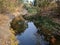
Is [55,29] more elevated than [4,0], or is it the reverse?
[4,0]

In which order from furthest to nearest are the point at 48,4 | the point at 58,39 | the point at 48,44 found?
the point at 48,4 < the point at 58,39 < the point at 48,44

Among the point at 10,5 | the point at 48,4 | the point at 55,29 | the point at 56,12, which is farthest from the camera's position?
the point at 48,4

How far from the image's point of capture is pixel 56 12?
28.4 metres

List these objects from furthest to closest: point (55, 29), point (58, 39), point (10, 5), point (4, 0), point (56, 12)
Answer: point (10, 5)
point (56, 12)
point (4, 0)
point (55, 29)
point (58, 39)

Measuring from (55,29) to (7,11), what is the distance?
14.4 m

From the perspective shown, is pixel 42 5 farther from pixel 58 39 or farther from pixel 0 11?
pixel 58 39

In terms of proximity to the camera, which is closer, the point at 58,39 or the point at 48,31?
the point at 58,39

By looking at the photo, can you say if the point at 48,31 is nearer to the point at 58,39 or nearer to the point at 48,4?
the point at 58,39

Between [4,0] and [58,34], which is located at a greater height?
[4,0]

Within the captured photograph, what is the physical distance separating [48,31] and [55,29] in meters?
0.82

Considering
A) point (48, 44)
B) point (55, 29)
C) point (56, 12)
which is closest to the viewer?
point (48, 44)

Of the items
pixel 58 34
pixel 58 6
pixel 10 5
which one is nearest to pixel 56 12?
pixel 58 6

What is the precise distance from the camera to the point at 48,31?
1894 centimetres

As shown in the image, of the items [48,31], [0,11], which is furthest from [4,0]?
[48,31]
